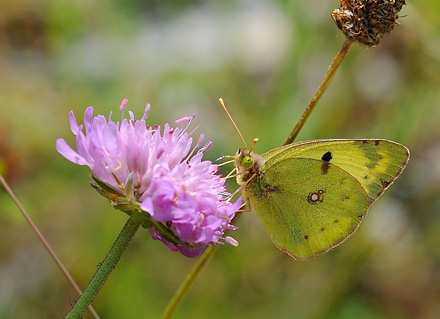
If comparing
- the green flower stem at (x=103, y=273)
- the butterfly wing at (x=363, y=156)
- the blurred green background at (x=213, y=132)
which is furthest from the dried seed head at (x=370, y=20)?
the blurred green background at (x=213, y=132)

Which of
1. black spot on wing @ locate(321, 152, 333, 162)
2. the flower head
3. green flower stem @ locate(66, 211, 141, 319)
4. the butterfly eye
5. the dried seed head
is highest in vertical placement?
the dried seed head

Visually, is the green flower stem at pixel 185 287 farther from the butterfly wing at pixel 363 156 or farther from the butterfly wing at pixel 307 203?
the butterfly wing at pixel 363 156

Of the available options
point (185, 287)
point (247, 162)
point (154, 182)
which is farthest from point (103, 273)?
point (247, 162)

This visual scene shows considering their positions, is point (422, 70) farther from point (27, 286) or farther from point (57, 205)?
point (27, 286)

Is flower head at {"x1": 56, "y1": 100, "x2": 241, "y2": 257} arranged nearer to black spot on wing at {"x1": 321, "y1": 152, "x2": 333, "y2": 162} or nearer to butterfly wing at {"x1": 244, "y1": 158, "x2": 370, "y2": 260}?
butterfly wing at {"x1": 244, "y1": 158, "x2": 370, "y2": 260}

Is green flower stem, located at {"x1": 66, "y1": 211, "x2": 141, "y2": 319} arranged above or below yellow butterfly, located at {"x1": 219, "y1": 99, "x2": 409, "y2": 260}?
above

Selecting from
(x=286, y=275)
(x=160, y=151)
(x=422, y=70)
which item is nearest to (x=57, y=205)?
(x=286, y=275)

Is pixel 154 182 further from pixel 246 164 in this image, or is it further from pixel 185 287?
pixel 246 164

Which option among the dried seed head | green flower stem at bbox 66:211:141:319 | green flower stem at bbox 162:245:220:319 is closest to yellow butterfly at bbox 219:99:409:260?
green flower stem at bbox 162:245:220:319

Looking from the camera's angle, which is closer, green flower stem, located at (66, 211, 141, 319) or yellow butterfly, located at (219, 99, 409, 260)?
green flower stem, located at (66, 211, 141, 319)
